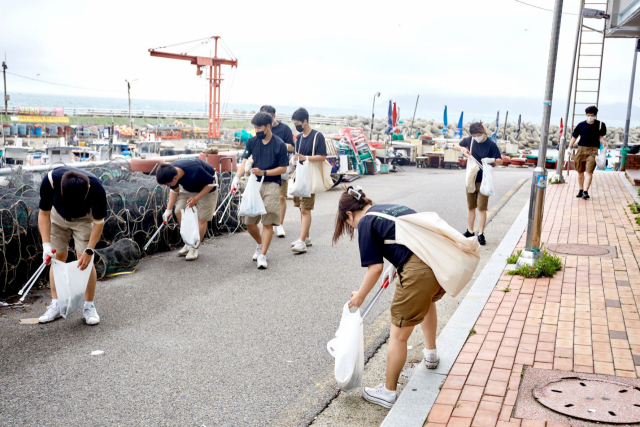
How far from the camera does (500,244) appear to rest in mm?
8586

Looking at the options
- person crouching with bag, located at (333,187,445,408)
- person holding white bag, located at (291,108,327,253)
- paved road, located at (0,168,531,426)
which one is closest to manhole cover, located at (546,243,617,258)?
paved road, located at (0,168,531,426)

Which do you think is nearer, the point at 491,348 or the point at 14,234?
the point at 491,348

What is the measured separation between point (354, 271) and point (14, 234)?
13.0ft

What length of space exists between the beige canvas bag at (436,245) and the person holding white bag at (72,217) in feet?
9.10

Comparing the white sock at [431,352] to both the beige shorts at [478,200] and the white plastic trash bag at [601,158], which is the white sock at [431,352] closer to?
the beige shorts at [478,200]

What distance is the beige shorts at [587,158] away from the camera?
1188cm

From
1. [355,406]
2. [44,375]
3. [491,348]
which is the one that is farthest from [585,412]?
[44,375]

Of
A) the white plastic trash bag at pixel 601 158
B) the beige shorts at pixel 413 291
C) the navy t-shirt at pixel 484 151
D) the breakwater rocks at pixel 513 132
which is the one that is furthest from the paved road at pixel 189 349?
the breakwater rocks at pixel 513 132

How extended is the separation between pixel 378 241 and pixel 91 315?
314cm

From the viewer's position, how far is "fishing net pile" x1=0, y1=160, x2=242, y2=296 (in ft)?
20.6

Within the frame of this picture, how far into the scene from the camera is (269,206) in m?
7.71

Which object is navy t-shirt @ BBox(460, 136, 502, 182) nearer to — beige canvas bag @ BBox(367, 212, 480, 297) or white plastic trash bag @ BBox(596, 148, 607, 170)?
beige canvas bag @ BBox(367, 212, 480, 297)

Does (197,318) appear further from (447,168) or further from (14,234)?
(447,168)

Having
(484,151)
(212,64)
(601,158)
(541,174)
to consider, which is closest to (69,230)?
(541,174)
